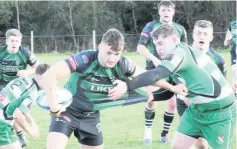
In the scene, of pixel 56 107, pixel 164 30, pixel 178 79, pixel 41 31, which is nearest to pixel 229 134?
pixel 178 79

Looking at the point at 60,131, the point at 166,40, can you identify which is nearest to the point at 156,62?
the point at 166,40

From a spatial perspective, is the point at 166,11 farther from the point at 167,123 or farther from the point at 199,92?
the point at 199,92

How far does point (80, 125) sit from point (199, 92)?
4.69 feet

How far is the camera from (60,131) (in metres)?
6.05

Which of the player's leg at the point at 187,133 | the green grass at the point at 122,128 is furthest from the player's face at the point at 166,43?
the green grass at the point at 122,128

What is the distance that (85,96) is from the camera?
6.19 meters

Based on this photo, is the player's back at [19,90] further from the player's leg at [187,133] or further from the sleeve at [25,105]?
the player's leg at [187,133]

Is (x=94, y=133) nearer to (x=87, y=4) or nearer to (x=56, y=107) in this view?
(x=56, y=107)

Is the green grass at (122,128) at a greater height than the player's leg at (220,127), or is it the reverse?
the player's leg at (220,127)

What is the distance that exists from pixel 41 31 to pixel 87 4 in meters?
5.56

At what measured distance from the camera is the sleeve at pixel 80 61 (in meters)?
5.79

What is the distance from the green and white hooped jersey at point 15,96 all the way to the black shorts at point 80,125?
0.55 metres

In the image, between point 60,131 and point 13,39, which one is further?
point 13,39

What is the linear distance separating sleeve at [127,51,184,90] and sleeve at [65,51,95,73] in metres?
0.80
